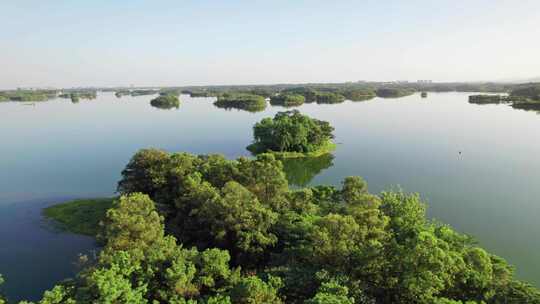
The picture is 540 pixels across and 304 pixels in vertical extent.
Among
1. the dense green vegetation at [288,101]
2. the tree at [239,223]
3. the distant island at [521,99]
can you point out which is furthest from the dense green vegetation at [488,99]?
the tree at [239,223]

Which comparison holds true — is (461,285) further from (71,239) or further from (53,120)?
(53,120)

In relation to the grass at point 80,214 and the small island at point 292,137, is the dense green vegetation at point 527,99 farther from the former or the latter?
the grass at point 80,214

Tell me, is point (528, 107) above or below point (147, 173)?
above

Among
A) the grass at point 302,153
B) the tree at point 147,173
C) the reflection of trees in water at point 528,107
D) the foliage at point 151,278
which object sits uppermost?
the reflection of trees in water at point 528,107

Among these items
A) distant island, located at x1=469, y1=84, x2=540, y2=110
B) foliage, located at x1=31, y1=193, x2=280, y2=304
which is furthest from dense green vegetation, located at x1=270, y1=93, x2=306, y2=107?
foliage, located at x1=31, y1=193, x2=280, y2=304

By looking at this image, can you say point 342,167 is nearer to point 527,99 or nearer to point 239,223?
point 239,223

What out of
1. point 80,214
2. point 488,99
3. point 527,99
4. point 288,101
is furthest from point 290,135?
point 488,99
